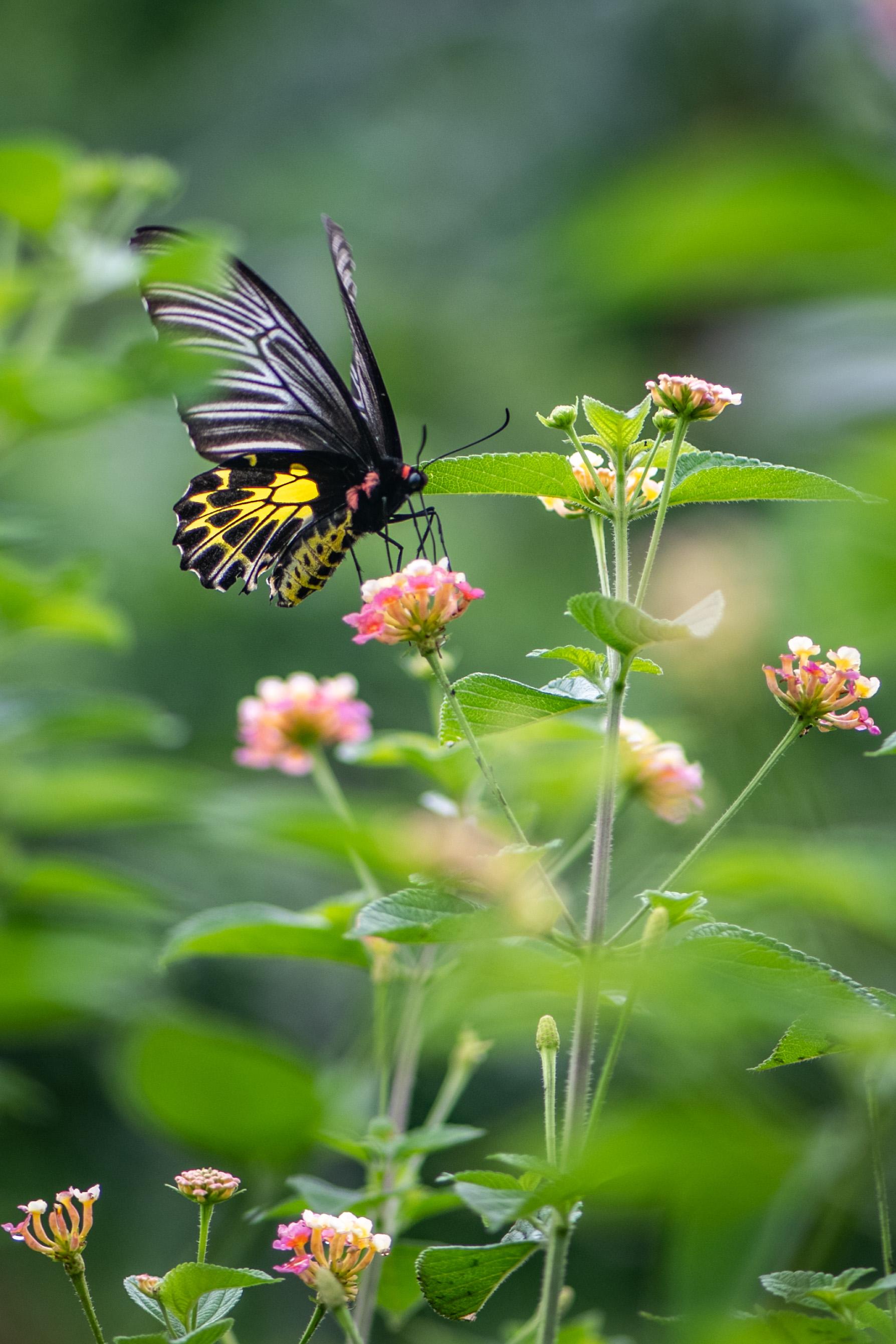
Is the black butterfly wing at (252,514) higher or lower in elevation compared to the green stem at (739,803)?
higher

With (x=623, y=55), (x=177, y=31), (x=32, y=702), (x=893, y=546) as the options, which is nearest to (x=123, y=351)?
(x=32, y=702)

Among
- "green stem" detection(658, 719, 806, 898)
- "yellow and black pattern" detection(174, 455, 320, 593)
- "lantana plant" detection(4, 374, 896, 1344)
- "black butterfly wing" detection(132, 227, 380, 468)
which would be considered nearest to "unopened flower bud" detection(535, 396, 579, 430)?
"lantana plant" detection(4, 374, 896, 1344)

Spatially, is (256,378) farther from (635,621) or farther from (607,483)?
(635,621)

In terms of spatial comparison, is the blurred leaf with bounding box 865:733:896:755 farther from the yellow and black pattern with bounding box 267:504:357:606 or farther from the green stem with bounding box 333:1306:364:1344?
the yellow and black pattern with bounding box 267:504:357:606

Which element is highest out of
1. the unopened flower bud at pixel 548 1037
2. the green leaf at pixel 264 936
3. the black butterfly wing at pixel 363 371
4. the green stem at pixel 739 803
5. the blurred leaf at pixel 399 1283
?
the black butterfly wing at pixel 363 371

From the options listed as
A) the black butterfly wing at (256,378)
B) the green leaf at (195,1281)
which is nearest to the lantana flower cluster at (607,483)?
the green leaf at (195,1281)

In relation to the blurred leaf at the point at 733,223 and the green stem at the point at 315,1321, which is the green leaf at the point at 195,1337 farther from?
the blurred leaf at the point at 733,223
